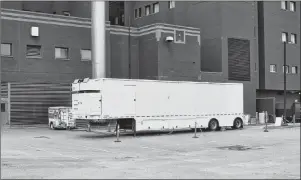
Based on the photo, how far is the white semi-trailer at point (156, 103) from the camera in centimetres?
2634

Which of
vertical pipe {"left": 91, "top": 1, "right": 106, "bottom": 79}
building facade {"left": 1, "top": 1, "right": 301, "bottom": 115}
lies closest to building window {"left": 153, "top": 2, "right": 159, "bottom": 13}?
building facade {"left": 1, "top": 1, "right": 301, "bottom": 115}

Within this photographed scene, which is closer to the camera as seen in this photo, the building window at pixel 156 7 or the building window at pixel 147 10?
the building window at pixel 156 7

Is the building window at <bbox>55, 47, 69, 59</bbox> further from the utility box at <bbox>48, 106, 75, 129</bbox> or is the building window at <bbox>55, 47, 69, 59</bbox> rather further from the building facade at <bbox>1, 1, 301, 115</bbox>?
the utility box at <bbox>48, 106, 75, 129</bbox>

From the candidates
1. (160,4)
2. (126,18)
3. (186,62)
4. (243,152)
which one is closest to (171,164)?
(243,152)

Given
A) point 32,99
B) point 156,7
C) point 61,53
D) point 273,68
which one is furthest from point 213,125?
point 156,7

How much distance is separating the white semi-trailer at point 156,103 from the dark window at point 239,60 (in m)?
13.4

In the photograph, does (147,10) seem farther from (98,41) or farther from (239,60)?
(98,41)

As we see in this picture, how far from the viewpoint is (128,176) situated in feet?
39.4

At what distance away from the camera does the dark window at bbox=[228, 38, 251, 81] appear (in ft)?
152

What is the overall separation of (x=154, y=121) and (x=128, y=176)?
53.4ft

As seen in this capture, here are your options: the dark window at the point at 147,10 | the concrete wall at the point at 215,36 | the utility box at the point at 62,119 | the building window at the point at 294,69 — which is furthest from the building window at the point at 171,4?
the utility box at the point at 62,119

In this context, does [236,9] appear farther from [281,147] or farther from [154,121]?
[281,147]

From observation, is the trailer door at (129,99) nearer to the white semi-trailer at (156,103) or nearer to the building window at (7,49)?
the white semi-trailer at (156,103)

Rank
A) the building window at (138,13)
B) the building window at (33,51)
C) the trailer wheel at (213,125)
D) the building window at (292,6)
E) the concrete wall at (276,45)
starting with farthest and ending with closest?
1. the building window at (138,13)
2. the building window at (292,6)
3. the concrete wall at (276,45)
4. the building window at (33,51)
5. the trailer wheel at (213,125)
